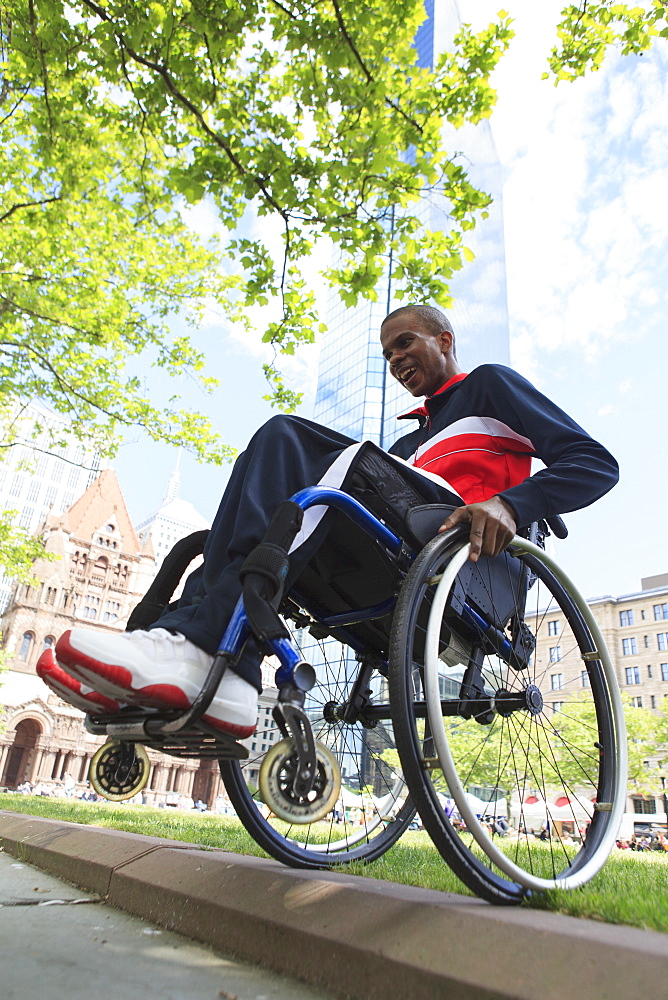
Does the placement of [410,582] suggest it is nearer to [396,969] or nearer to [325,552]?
[325,552]

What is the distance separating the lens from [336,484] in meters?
1.52

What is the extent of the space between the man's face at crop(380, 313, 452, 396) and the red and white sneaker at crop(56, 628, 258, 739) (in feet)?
4.87

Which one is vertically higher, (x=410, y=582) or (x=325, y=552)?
(x=325, y=552)

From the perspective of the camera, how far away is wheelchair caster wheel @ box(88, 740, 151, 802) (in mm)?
1504

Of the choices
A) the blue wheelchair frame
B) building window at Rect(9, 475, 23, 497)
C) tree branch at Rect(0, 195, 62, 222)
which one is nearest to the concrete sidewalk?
the blue wheelchair frame

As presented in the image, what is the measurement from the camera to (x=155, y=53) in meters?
4.77

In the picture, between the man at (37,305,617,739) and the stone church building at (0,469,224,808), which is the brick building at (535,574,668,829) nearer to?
the stone church building at (0,469,224,808)

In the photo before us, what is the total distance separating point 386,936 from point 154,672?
1.97ft

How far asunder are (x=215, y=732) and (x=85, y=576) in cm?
5617

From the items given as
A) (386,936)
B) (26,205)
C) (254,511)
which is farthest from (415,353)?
(26,205)

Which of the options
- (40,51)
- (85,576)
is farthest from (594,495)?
(85,576)

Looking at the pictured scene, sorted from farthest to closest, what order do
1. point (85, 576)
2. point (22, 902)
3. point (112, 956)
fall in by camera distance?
1. point (85, 576)
2. point (22, 902)
3. point (112, 956)

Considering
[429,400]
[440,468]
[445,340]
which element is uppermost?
[445,340]

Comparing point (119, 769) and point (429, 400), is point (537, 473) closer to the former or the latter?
point (429, 400)
